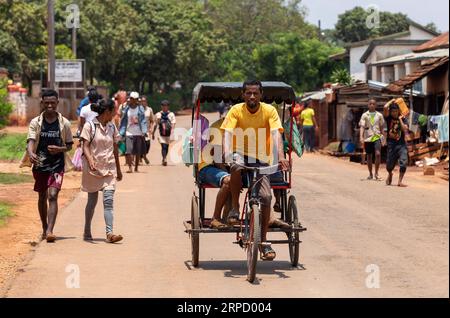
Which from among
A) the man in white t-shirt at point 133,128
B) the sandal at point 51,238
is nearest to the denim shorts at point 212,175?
the sandal at point 51,238

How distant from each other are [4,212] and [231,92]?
5.38 metres

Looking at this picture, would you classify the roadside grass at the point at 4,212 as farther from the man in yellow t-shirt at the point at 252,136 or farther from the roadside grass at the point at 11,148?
the roadside grass at the point at 11,148

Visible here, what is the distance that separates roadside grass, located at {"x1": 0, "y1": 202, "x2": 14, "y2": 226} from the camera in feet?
47.7

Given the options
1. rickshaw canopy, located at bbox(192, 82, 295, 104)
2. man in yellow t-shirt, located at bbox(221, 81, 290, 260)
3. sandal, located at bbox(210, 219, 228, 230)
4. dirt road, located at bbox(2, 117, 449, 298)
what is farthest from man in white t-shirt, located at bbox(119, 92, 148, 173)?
man in yellow t-shirt, located at bbox(221, 81, 290, 260)

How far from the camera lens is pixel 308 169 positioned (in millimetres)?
26078

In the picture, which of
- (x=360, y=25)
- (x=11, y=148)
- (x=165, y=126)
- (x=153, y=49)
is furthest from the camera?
(x=360, y=25)

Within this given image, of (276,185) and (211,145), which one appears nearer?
(276,185)

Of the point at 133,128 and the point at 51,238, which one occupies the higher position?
the point at 133,128

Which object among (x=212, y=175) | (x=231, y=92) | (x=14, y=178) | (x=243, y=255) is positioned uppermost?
(x=231, y=92)

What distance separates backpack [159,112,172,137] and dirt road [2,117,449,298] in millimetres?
7016

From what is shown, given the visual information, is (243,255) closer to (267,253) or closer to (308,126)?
(267,253)

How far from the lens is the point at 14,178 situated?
21.3 m

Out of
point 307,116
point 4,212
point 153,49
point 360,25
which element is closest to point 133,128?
point 4,212

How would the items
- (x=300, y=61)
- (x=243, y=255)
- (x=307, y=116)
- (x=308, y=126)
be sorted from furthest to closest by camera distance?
(x=300, y=61), (x=308, y=126), (x=307, y=116), (x=243, y=255)
